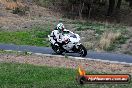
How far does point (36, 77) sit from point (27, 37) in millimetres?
15525

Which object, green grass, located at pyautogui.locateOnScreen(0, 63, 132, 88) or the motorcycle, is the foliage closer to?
the motorcycle

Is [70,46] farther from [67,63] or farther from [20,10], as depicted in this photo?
[20,10]

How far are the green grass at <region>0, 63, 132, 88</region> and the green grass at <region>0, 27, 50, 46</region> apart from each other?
37.8ft

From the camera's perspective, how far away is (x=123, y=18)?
5391 centimetres

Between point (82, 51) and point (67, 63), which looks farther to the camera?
point (82, 51)

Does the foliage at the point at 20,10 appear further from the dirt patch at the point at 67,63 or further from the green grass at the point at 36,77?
the green grass at the point at 36,77

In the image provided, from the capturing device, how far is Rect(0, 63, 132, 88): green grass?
39.9 feet

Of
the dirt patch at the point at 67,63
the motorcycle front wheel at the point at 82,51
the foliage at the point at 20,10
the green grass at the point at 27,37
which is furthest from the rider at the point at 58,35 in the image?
the foliage at the point at 20,10

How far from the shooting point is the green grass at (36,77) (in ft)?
39.9

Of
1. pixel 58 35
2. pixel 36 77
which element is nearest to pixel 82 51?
pixel 58 35

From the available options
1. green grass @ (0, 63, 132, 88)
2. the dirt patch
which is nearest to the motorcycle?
the dirt patch

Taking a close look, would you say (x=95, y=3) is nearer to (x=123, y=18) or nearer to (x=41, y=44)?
(x=123, y=18)

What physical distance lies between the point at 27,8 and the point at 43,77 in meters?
30.2

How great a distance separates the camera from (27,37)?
29125mm
